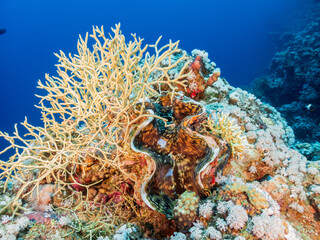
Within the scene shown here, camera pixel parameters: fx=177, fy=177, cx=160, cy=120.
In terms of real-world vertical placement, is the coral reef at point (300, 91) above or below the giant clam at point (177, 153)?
above

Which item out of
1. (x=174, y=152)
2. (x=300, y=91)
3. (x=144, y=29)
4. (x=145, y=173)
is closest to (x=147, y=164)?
(x=145, y=173)

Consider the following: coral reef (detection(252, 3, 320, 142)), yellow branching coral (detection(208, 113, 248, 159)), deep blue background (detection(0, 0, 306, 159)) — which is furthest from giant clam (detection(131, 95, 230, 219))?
deep blue background (detection(0, 0, 306, 159))

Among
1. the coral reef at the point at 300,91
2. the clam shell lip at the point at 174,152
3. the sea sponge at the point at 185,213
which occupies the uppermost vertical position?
the coral reef at the point at 300,91

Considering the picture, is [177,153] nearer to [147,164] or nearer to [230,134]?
[147,164]

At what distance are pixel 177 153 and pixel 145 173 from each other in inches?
17.7

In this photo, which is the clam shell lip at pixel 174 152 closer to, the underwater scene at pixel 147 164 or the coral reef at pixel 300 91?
the underwater scene at pixel 147 164

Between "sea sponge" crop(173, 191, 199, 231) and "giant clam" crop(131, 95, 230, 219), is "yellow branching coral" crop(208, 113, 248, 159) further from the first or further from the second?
"sea sponge" crop(173, 191, 199, 231)

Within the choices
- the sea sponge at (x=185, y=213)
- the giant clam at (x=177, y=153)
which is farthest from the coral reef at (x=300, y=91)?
the sea sponge at (x=185, y=213)

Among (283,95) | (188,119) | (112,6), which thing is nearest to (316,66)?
(283,95)

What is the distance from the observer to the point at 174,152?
2035mm

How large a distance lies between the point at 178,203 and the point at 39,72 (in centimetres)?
8970

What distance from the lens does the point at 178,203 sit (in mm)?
1673

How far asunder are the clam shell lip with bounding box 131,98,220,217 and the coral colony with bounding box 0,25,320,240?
1cm

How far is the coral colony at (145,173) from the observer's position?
1.56 meters
